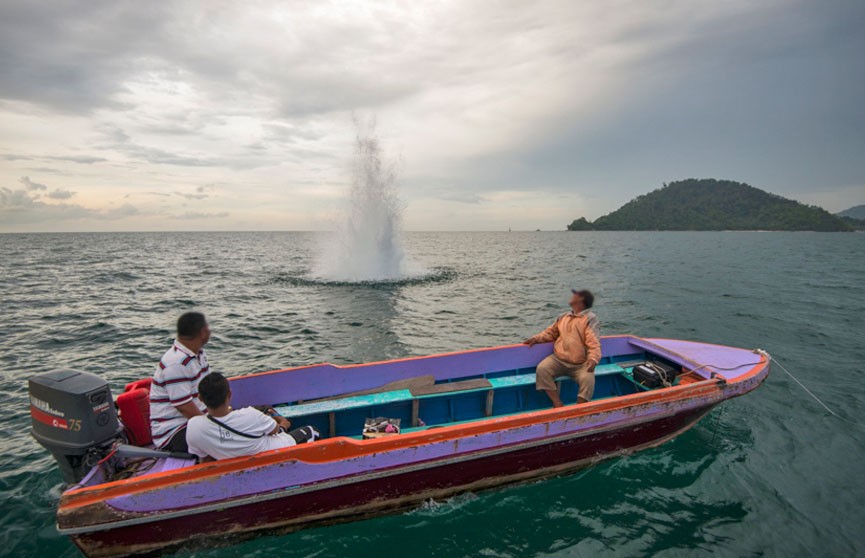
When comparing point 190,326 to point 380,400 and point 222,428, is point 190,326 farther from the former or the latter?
point 380,400

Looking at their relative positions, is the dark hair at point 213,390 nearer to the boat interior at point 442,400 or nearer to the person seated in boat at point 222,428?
the person seated in boat at point 222,428

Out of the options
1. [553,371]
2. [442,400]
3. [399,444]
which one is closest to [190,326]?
[399,444]

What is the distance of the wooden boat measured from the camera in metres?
4.33

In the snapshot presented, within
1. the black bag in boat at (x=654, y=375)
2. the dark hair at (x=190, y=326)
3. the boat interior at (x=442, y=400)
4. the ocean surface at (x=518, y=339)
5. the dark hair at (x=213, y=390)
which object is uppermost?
the dark hair at (x=190, y=326)

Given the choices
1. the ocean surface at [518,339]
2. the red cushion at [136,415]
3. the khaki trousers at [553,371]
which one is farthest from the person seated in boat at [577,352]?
the red cushion at [136,415]

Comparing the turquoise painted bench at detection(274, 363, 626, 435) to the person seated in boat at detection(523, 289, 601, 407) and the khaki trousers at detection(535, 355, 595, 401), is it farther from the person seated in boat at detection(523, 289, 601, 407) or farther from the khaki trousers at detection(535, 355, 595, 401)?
the person seated in boat at detection(523, 289, 601, 407)

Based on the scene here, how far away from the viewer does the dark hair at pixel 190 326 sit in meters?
4.34

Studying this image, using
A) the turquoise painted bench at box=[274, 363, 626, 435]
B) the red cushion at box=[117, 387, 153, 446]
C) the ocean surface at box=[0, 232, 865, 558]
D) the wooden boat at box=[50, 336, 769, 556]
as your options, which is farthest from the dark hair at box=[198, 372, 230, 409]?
the turquoise painted bench at box=[274, 363, 626, 435]

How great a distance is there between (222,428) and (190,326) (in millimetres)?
1119

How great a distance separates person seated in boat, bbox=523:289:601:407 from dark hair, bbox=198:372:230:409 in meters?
5.22

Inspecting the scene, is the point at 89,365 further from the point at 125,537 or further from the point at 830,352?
the point at 830,352

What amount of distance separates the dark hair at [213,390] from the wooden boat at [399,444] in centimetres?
85

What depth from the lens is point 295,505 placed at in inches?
192

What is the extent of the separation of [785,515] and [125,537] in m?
8.22
